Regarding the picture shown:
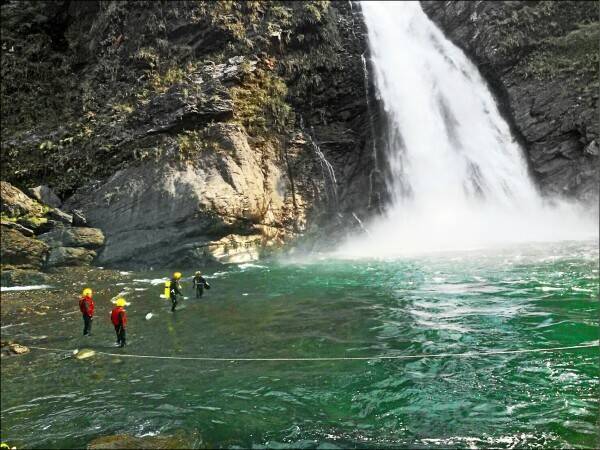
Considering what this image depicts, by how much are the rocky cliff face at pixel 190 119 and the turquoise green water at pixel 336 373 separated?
7.10m

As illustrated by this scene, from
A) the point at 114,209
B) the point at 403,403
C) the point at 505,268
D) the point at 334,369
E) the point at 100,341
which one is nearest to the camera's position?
the point at 403,403

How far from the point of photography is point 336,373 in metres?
9.30

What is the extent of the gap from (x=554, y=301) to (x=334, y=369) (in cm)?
737

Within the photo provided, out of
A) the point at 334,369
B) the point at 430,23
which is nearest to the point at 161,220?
the point at 334,369

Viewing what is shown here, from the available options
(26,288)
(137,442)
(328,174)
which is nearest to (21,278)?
(26,288)

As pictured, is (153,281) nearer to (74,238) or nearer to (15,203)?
(74,238)

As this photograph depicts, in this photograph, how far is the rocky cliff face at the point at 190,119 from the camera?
22.8 m

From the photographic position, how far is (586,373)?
8.42 m

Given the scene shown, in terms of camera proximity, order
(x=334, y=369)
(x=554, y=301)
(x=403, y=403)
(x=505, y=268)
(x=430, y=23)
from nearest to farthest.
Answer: (x=403, y=403) < (x=334, y=369) < (x=554, y=301) < (x=505, y=268) < (x=430, y=23)

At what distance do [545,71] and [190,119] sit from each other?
74.1ft

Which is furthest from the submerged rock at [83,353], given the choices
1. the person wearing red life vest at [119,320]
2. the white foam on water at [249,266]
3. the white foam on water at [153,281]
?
the white foam on water at [249,266]

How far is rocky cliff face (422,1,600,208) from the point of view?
1097 inches

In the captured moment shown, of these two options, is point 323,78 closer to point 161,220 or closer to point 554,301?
point 161,220

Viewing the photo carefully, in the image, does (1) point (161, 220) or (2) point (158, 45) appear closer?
(1) point (161, 220)
